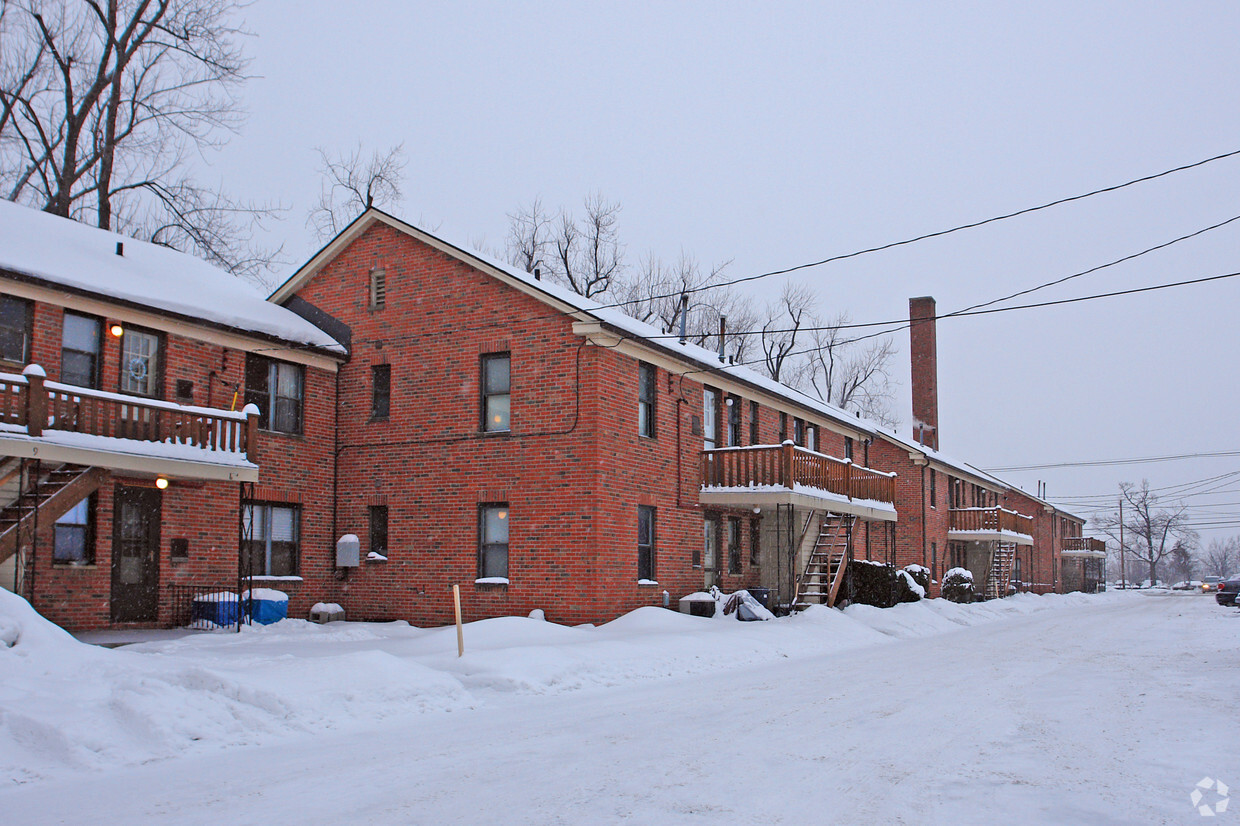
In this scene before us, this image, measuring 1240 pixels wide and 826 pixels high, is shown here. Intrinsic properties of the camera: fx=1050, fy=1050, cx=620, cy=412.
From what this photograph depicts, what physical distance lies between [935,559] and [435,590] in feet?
96.0

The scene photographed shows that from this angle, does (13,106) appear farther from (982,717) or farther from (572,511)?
(982,717)

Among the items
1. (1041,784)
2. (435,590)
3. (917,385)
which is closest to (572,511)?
(435,590)

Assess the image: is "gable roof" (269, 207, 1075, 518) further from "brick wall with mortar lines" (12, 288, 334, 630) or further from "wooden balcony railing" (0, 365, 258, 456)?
"wooden balcony railing" (0, 365, 258, 456)

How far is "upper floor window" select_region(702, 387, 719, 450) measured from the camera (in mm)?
24969

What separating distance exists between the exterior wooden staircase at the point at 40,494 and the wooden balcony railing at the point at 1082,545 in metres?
67.5

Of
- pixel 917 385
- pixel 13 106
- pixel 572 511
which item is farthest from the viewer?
pixel 917 385

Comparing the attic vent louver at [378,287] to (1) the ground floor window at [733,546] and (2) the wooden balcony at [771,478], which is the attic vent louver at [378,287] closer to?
(2) the wooden balcony at [771,478]

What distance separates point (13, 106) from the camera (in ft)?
108

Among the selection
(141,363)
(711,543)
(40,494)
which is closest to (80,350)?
(141,363)

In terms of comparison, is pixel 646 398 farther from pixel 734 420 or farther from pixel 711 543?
pixel 734 420

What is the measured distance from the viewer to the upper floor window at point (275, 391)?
21.1 metres

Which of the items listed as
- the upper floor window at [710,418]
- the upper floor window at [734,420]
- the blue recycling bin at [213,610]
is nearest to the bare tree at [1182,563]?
the upper floor window at [734,420]

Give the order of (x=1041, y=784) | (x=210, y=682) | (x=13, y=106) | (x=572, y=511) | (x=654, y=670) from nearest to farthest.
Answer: (x=1041, y=784) < (x=210, y=682) < (x=654, y=670) < (x=572, y=511) < (x=13, y=106)

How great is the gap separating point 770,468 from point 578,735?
14.2 meters
